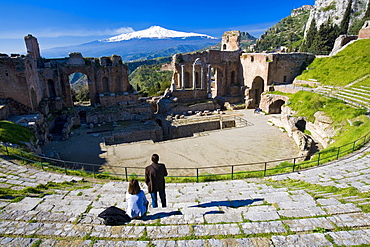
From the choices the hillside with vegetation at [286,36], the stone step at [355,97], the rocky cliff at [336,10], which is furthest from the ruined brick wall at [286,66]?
the hillside with vegetation at [286,36]

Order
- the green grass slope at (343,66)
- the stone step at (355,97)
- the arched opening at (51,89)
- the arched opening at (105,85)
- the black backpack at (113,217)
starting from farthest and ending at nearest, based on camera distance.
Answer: the arched opening at (105,85), the arched opening at (51,89), the green grass slope at (343,66), the stone step at (355,97), the black backpack at (113,217)

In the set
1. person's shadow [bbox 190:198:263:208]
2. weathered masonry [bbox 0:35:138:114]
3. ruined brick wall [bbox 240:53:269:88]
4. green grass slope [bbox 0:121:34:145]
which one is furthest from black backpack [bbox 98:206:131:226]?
ruined brick wall [bbox 240:53:269:88]

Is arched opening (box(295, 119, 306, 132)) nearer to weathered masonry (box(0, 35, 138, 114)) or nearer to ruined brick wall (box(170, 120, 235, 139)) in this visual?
ruined brick wall (box(170, 120, 235, 139))

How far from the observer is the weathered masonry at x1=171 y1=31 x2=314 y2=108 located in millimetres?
32375

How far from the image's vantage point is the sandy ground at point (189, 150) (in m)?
16.0

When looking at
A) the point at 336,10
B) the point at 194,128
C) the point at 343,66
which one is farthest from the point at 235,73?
the point at 336,10

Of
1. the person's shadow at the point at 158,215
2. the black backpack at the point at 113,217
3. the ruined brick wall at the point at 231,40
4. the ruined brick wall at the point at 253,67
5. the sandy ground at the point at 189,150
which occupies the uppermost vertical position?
the ruined brick wall at the point at 231,40

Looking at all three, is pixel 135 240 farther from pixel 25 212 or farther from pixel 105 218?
pixel 25 212

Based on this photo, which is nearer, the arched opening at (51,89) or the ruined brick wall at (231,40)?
the arched opening at (51,89)

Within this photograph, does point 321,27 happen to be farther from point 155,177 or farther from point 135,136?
A: point 155,177

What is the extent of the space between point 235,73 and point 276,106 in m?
9.60

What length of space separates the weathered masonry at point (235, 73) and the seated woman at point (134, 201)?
26719mm

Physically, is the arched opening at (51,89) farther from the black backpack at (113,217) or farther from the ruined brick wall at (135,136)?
the black backpack at (113,217)

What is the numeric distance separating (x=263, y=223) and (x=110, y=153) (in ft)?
44.9
